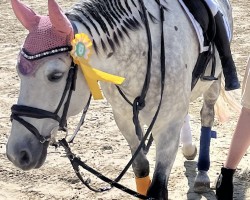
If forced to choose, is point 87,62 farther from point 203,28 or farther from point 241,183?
point 241,183

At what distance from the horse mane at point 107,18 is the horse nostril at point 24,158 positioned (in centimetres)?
61

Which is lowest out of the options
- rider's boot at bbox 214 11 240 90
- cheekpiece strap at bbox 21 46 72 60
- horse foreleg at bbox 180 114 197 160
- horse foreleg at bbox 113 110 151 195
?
horse foreleg at bbox 180 114 197 160

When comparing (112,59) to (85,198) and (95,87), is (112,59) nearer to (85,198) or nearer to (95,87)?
(95,87)

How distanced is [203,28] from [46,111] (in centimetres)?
121

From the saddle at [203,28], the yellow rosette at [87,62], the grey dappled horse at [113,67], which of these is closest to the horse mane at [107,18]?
the grey dappled horse at [113,67]

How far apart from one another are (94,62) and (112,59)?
0.12 m

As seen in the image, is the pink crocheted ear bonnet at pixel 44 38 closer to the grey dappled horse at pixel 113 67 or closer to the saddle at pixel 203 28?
the grey dappled horse at pixel 113 67

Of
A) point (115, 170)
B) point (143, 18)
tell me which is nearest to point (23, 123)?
point (143, 18)

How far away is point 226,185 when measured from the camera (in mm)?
3967

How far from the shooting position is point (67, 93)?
2945 mm

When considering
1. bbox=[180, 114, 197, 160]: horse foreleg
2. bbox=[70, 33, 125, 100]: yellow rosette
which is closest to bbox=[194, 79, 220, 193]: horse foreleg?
bbox=[180, 114, 197, 160]: horse foreleg

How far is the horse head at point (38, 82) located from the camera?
113 inches

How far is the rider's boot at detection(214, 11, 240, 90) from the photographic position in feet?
12.4

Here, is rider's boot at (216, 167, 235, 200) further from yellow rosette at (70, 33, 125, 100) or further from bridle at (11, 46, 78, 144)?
bridle at (11, 46, 78, 144)
